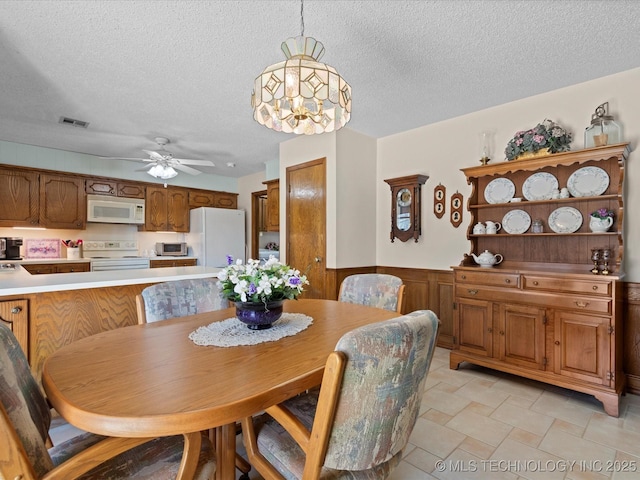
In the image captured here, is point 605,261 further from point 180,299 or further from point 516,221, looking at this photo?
point 180,299

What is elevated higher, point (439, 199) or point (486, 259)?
point (439, 199)

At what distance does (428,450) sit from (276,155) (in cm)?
406

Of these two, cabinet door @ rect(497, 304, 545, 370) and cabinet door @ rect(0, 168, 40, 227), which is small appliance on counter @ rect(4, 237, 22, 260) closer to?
cabinet door @ rect(0, 168, 40, 227)

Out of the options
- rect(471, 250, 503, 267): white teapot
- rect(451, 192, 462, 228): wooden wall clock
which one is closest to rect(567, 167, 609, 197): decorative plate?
rect(471, 250, 503, 267): white teapot

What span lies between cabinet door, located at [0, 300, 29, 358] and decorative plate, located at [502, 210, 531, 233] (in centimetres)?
374

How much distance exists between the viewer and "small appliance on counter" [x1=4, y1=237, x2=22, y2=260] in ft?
13.6

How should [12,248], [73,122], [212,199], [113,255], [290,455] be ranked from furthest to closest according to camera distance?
[212,199] < [113,255] < [12,248] < [73,122] < [290,455]

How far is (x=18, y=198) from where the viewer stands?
4.21 meters

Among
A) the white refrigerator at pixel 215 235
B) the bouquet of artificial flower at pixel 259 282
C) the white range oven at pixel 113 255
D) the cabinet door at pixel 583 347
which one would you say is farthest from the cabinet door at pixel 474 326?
the white range oven at pixel 113 255

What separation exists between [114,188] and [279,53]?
4.06 meters

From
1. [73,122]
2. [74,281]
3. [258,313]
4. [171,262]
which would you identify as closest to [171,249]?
[171,262]

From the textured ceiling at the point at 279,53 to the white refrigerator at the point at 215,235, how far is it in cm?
226

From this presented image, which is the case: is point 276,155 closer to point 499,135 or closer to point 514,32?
point 499,135

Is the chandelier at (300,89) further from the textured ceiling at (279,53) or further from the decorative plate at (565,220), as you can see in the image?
the decorative plate at (565,220)
